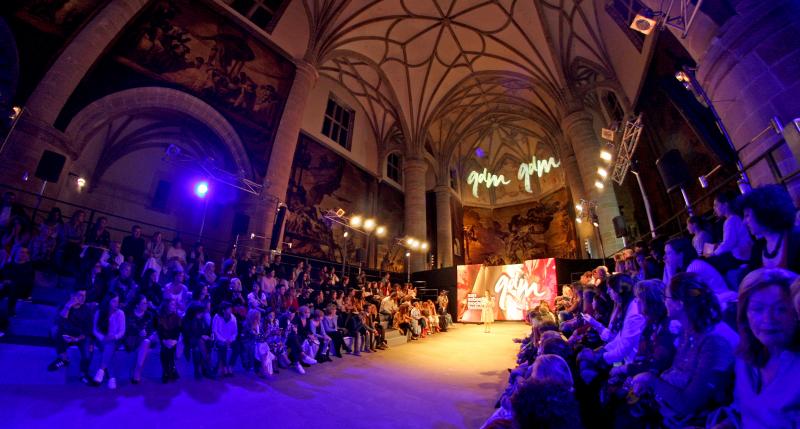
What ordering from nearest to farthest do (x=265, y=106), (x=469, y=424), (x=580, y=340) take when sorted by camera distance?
(x=469, y=424) → (x=580, y=340) → (x=265, y=106)

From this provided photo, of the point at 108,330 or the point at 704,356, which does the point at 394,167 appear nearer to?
the point at 108,330

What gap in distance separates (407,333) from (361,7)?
1372 centimetres

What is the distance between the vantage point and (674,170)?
228 inches

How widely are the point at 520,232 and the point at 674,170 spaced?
1694cm

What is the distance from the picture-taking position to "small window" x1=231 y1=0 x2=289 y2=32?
10738mm

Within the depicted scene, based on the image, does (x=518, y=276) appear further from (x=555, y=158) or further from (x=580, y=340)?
(x=555, y=158)

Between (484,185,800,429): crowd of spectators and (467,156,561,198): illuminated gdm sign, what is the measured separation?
763 inches

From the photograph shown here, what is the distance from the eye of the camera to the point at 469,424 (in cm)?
282

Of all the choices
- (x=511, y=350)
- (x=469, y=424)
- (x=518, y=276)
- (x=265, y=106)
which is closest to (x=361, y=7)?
(x=265, y=106)

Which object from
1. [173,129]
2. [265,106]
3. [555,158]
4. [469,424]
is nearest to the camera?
[469,424]

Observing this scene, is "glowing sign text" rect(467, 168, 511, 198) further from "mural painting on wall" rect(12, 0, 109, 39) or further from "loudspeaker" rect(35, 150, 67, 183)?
"loudspeaker" rect(35, 150, 67, 183)

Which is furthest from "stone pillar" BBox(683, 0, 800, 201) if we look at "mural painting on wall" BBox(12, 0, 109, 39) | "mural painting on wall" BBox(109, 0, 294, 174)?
"mural painting on wall" BBox(12, 0, 109, 39)

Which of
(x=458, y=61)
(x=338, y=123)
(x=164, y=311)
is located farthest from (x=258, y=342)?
(x=458, y=61)

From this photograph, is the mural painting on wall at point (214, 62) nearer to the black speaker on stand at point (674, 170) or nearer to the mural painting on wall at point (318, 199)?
the mural painting on wall at point (318, 199)
